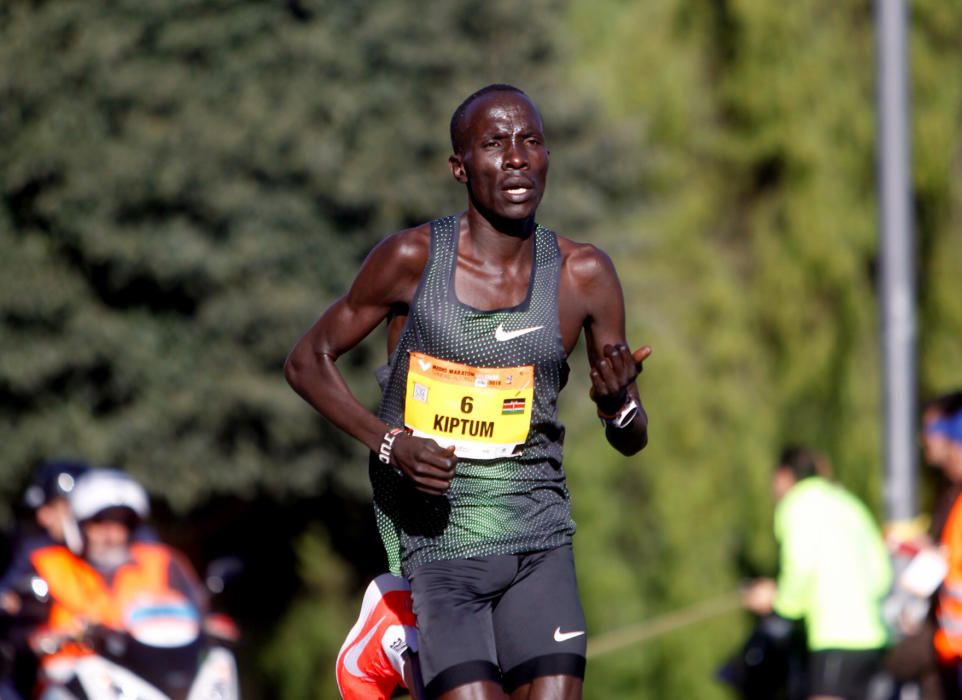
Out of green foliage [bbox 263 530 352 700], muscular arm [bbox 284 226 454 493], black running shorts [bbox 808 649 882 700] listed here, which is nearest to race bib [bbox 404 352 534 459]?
muscular arm [bbox 284 226 454 493]

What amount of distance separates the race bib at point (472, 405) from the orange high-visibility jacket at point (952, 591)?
399 cm

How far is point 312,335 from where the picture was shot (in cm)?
481

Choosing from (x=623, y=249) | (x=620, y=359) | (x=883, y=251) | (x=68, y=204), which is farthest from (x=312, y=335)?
(x=623, y=249)

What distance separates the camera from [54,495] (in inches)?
316

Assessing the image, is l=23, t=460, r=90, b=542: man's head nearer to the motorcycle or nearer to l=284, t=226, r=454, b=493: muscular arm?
the motorcycle

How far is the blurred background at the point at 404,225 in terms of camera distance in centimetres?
1268

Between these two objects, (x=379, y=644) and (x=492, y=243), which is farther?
(x=379, y=644)

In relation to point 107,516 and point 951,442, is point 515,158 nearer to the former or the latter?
point 107,516

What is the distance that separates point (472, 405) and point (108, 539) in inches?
131

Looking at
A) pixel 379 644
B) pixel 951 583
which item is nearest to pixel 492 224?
pixel 379 644

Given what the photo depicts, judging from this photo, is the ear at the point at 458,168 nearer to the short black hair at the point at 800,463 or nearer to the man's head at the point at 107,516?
the man's head at the point at 107,516

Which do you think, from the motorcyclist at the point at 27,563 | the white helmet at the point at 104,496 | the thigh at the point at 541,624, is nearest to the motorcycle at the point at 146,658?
the motorcyclist at the point at 27,563

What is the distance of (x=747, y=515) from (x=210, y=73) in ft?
22.7

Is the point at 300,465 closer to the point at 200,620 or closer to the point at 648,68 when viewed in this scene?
the point at 648,68
